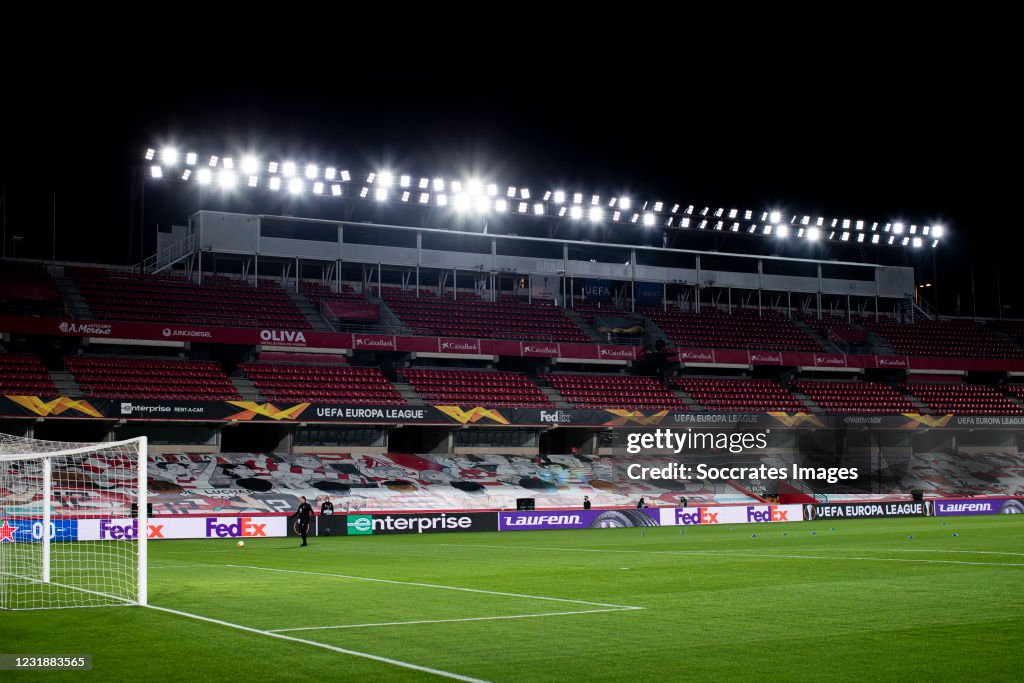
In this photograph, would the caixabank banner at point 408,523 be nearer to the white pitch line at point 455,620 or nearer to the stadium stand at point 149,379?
the stadium stand at point 149,379

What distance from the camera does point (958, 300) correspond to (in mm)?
82500

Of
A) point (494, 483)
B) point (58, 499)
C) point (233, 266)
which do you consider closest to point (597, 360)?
point (494, 483)

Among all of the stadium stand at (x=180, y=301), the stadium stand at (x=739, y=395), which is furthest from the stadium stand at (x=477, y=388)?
the stadium stand at (x=739, y=395)

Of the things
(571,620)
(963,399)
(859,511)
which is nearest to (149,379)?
(859,511)

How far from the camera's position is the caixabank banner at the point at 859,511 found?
46906 millimetres

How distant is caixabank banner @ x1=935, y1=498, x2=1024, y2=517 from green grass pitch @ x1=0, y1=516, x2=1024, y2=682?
985 inches

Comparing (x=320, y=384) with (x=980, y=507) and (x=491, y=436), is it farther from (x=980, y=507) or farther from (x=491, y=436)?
(x=980, y=507)

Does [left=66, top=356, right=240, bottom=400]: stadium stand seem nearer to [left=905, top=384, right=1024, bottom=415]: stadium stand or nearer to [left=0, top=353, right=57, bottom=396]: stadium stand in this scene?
[left=0, top=353, right=57, bottom=396]: stadium stand

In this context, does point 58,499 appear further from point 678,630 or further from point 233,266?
point 678,630

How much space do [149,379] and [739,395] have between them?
110 ft

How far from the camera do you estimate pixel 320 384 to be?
5344 cm

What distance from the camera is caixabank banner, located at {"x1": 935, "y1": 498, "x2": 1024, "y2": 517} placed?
5019 centimetres

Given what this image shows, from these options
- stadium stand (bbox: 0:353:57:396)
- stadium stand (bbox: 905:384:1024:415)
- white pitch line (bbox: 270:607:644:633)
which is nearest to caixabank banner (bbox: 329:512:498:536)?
stadium stand (bbox: 0:353:57:396)

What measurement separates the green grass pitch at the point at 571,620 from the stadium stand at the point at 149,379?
23347mm
